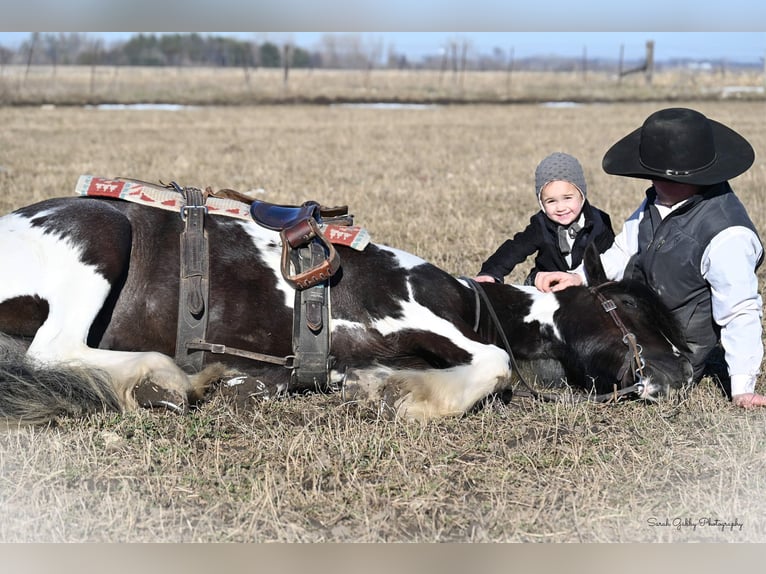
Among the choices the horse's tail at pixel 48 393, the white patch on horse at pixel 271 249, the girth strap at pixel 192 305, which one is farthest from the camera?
the white patch on horse at pixel 271 249

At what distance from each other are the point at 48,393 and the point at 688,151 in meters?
3.10

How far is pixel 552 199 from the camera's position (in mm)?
4965

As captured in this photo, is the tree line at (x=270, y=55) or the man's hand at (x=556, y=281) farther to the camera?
the tree line at (x=270, y=55)

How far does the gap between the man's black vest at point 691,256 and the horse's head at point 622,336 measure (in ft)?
0.55

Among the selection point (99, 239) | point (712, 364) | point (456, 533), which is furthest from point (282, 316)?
point (712, 364)

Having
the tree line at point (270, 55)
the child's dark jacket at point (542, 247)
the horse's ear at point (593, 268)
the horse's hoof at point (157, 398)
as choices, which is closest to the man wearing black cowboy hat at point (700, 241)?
the horse's ear at point (593, 268)

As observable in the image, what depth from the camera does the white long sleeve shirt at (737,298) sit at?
4078 millimetres

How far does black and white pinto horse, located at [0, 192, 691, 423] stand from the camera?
3842 mm

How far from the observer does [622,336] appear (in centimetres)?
411

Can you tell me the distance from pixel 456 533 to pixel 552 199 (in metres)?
2.49

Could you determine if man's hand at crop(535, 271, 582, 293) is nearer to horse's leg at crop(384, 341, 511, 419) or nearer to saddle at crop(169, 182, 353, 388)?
horse's leg at crop(384, 341, 511, 419)

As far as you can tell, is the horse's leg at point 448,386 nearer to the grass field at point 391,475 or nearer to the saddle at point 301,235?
the grass field at point 391,475

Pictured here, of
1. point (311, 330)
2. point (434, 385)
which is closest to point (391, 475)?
point (434, 385)

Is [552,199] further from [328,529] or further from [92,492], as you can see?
[92,492]
